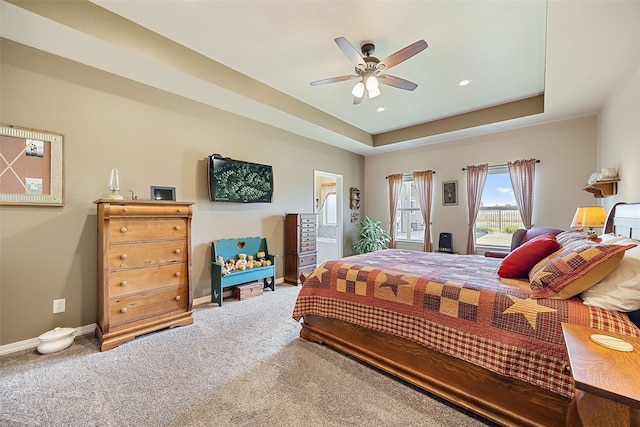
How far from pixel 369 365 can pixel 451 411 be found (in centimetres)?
63

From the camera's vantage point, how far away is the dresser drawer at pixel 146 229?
240cm

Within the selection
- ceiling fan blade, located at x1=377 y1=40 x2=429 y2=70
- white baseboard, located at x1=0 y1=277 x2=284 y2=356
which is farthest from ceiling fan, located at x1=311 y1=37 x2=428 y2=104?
white baseboard, located at x1=0 y1=277 x2=284 y2=356

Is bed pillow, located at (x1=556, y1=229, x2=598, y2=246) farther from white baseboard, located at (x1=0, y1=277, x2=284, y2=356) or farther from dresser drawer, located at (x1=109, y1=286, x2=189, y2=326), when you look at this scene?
white baseboard, located at (x1=0, y1=277, x2=284, y2=356)

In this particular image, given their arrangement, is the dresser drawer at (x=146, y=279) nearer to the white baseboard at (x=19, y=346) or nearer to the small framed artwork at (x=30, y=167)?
the white baseboard at (x=19, y=346)

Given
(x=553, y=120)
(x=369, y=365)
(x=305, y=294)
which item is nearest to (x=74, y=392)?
(x=305, y=294)

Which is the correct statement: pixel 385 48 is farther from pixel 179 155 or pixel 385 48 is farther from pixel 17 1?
pixel 17 1

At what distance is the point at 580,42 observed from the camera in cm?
217

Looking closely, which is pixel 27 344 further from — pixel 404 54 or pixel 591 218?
pixel 591 218

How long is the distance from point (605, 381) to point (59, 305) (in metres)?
3.76

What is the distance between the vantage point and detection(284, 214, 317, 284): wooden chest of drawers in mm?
4406

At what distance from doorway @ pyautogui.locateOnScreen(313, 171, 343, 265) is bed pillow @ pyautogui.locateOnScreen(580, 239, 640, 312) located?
412cm

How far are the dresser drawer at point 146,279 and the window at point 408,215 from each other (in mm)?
4580

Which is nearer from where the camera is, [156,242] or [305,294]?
[305,294]

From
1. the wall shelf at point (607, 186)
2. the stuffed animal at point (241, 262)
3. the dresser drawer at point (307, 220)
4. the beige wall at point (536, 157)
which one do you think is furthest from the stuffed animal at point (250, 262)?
the wall shelf at point (607, 186)
